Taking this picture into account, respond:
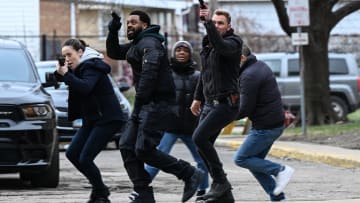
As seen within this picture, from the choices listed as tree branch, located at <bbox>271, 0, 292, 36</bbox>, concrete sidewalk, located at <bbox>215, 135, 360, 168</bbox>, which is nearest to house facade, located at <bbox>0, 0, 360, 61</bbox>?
tree branch, located at <bbox>271, 0, 292, 36</bbox>

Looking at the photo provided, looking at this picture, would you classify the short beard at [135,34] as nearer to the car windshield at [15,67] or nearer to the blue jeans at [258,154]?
the blue jeans at [258,154]

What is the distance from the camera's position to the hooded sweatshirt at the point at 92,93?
9.13 metres

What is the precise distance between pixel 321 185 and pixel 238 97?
11.7ft

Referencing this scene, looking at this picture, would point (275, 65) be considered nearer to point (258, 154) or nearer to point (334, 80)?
point (334, 80)

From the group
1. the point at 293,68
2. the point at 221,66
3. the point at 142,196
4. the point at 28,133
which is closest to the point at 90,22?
the point at 293,68

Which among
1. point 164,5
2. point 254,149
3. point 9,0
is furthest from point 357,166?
point 164,5

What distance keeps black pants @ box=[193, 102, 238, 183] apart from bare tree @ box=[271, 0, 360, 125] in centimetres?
1346

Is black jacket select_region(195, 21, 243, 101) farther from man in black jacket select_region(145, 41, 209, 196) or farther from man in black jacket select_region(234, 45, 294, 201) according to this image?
man in black jacket select_region(145, 41, 209, 196)

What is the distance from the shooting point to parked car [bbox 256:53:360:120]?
25625 mm

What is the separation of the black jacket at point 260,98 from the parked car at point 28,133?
2.65 meters

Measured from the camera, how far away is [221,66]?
8.77 meters

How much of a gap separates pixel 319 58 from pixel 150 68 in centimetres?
1433

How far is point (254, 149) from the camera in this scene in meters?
9.65

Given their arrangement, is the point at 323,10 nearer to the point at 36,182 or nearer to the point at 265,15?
the point at 36,182
